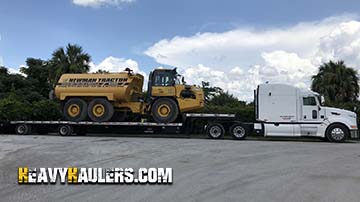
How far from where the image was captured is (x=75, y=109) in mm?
21391

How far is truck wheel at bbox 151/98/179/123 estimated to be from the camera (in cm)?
2040

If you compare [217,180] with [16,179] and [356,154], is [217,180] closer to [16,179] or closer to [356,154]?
[16,179]

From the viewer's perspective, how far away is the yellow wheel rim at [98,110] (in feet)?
68.9

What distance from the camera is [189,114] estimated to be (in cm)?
2028

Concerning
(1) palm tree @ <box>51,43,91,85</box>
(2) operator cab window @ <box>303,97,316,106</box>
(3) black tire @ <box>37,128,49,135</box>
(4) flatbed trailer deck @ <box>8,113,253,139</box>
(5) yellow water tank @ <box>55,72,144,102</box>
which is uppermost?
(1) palm tree @ <box>51,43,91,85</box>

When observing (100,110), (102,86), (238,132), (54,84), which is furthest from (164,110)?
(54,84)

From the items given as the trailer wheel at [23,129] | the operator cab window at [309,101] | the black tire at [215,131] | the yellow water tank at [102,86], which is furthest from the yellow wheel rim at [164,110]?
the trailer wheel at [23,129]

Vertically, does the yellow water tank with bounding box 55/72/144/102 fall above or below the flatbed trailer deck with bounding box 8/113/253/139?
above

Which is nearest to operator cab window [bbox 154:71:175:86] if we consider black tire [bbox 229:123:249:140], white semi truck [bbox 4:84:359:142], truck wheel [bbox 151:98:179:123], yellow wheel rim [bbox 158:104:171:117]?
truck wheel [bbox 151:98:179:123]

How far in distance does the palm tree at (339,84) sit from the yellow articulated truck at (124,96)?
14.5m

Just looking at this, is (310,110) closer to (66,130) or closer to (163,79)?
(163,79)

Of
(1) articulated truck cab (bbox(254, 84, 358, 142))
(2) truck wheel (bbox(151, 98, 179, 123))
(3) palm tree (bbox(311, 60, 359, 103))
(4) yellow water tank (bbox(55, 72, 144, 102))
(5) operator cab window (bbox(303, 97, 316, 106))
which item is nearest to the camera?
(1) articulated truck cab (bbox(254, 84, 358, 142))

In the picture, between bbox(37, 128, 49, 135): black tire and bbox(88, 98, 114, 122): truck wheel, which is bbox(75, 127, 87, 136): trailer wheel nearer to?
bbox(88, 98, 114, 122): truck wheel

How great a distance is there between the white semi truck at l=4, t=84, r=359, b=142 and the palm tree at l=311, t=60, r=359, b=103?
1179 cm
